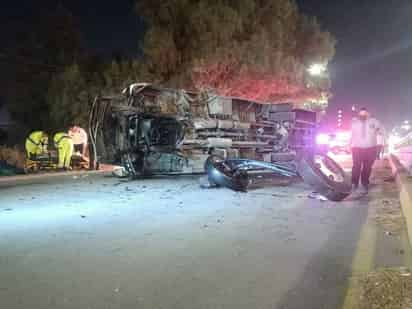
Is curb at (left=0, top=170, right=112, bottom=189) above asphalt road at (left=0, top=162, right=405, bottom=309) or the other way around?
the other way around

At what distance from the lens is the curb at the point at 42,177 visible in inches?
398

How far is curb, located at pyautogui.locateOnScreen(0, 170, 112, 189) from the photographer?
33.2 feet

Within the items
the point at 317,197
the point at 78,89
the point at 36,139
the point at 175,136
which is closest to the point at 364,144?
the point at 317,197

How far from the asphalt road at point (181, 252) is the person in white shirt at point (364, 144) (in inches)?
53.9

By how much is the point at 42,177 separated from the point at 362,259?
969 centimetres

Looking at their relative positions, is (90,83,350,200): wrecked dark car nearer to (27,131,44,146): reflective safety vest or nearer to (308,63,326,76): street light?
(27,131,44,146): reflective safety vest

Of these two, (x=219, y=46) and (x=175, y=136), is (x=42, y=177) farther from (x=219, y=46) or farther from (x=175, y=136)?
(x=219, y=46)

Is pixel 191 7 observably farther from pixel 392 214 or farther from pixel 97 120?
pixel 392 214

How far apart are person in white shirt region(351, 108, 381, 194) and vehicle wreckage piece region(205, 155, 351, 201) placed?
15.8 inches

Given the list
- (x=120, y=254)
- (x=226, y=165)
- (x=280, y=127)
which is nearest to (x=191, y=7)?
(x=280, y=127)

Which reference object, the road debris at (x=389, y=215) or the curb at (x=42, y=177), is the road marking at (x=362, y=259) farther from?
the curb at (x=42, y=177)

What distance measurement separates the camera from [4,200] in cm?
711

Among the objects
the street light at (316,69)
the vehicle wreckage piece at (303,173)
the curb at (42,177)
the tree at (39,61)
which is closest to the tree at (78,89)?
the tree at (39,61)

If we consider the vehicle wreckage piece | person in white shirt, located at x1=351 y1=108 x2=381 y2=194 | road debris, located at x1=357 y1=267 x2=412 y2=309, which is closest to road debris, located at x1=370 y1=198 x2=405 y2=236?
the vehicle wreckage piece
